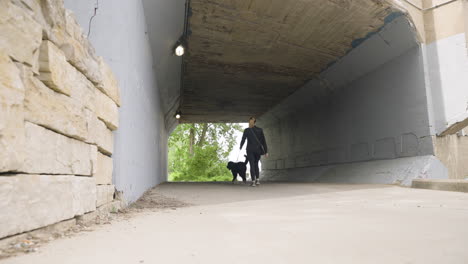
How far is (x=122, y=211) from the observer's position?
12.6 feet

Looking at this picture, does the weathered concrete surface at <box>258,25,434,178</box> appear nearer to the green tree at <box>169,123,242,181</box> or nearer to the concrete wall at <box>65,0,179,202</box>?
the green tree at <box>169,123,242,181</box>

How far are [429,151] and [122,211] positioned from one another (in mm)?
7211

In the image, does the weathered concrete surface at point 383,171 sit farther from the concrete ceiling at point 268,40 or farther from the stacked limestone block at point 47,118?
the stacked limestone block at point 47,118

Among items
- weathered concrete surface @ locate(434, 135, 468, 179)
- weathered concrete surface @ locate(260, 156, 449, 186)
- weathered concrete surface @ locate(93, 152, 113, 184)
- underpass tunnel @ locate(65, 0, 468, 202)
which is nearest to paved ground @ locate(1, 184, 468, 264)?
weathered concrete surface @ locate(93, 152, 113, 184)

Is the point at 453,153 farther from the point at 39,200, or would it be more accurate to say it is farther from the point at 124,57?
the point at 39,200

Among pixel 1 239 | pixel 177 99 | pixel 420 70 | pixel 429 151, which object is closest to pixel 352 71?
pixel 420 70

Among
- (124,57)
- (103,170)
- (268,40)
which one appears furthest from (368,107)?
(103,170)

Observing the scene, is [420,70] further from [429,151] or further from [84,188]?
[84,188]

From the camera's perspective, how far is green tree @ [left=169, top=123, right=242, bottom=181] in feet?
55.2

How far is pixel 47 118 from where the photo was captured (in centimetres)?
236

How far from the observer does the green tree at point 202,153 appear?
16.8m

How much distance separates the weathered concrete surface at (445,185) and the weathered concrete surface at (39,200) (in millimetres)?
5969

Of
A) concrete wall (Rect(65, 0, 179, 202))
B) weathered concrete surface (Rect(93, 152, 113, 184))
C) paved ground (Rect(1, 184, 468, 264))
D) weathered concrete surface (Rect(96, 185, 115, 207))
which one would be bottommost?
paved ground (Rect(1, 184, 468, 264))

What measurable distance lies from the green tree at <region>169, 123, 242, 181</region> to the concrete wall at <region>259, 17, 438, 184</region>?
4823 mm
